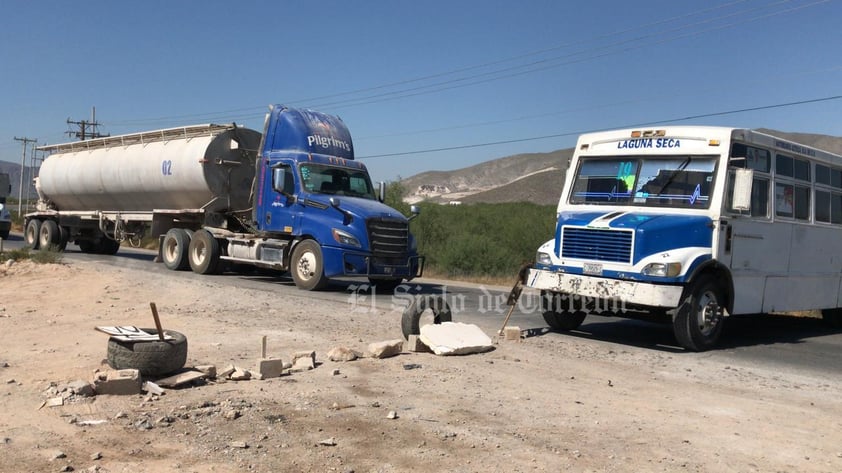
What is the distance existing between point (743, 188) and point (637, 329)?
3373 millimetres

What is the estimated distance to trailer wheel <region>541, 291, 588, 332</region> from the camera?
1037 centimetres

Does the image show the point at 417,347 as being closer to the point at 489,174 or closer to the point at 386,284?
the point at 386,284

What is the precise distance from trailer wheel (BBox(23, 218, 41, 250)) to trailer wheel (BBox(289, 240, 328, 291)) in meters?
14.9

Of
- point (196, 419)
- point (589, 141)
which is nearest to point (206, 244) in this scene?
point (589, 141)

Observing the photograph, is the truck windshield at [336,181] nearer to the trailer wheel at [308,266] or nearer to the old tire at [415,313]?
the trailer wheel at [308,266]

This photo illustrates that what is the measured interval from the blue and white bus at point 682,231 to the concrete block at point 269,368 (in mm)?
4297

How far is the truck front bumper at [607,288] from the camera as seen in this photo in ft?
28.9

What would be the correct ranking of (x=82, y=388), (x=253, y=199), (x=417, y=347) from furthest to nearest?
1. (x=253, y=199)
2. (x=417, y=347)
3. (x=82, y=388)

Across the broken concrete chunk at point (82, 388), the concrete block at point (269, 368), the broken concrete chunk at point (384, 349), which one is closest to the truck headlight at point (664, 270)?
the broken concrete chunk at point (384, 349)

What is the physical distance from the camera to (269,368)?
6.73 meters

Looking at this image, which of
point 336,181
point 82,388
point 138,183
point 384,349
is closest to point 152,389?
point 82,388

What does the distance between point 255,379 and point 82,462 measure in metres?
2.28

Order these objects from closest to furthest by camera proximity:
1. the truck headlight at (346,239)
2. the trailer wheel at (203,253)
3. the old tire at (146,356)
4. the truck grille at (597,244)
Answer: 1. the old tire at (146,356)
2. the truck grille at (597,244)
3. the truck headlight at (346,239)
4. the trailer wheel at (203,253)

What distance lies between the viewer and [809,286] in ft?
37.2
